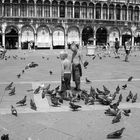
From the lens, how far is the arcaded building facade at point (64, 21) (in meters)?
52.4

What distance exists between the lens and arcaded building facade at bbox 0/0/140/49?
52406 mm

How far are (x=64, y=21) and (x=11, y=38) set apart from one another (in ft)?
30.6

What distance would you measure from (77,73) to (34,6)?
44454mm

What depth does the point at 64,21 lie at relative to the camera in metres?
54.3

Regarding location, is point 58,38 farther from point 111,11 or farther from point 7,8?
point 111,11

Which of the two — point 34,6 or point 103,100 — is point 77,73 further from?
point 34,6

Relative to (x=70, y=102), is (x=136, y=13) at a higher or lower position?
higher

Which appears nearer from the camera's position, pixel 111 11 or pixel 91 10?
pixel 91 10

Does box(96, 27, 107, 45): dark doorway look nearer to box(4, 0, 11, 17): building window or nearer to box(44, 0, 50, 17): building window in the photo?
box(44, 0, 50, 17): building window

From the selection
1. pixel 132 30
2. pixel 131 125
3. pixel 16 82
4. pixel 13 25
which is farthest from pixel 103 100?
pixel 132 30

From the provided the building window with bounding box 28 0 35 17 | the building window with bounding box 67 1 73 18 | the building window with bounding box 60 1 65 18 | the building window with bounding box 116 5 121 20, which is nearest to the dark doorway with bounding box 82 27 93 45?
the building window with bounding box 67 1 73 18

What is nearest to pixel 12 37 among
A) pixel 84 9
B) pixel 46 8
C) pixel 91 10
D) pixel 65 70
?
pixel 46 8

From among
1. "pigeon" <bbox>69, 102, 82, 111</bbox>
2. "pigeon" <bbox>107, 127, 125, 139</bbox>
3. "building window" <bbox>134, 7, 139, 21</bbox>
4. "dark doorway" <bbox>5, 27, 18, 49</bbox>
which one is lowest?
"pigeon" <bbox>107, 127, 125, 139</bbox>

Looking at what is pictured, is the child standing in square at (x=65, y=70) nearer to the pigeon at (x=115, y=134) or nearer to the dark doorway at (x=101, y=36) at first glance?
the pigeon at (x=115, y=134)
